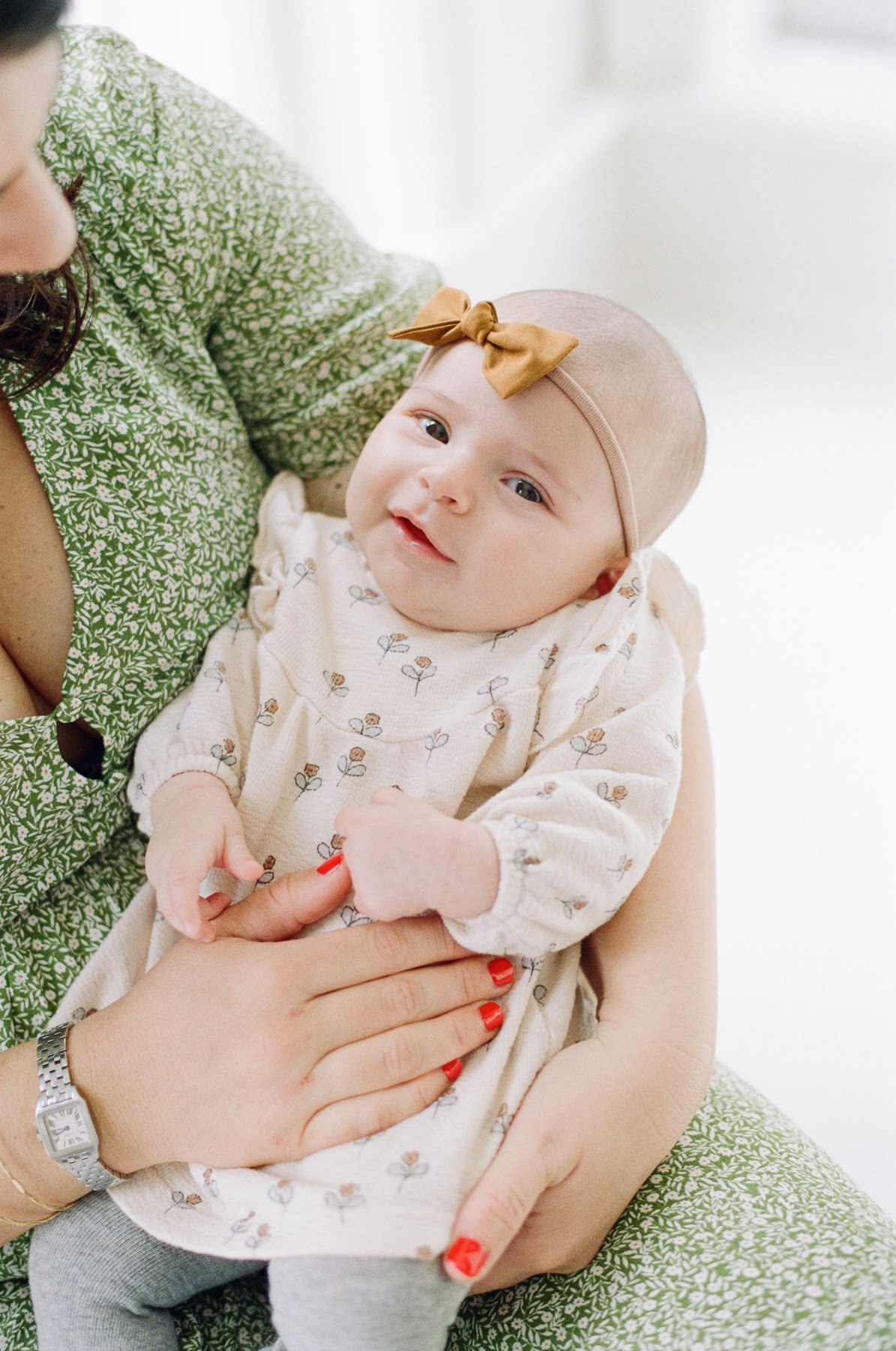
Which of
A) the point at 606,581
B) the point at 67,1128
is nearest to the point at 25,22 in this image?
the point at 606,581

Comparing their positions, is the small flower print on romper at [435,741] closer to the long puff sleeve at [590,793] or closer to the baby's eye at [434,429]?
the long puff sleeve at [590,793]

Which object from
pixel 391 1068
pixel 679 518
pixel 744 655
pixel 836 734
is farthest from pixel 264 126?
pixel 391 1068

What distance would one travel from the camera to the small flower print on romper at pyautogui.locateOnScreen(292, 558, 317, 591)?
135 cm

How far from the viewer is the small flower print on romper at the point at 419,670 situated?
50.3 inches

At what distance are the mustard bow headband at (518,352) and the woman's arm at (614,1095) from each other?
0.37 m

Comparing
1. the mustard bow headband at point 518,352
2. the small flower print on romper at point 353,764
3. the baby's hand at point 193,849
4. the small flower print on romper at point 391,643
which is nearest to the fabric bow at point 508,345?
the mustard bow headband at point 518,352

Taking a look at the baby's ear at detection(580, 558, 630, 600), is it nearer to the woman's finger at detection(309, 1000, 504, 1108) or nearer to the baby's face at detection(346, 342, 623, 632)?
the baby's face at detection(346, 342, 623, 632)

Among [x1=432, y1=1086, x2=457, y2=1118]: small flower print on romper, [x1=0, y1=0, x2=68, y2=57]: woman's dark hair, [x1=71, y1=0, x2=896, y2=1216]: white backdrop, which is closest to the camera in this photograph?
[x1=0, y1=0, x2=68, y2=57]: woman's dark hair

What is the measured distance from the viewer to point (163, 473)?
1.28 meters

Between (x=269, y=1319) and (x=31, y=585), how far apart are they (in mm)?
727

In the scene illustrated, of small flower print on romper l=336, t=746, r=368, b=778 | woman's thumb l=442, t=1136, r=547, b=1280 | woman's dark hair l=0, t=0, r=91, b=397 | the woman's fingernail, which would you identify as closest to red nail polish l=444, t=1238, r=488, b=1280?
woman's thumb l=442, t=1136, r=547, b=1280

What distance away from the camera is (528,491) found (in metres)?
1.26

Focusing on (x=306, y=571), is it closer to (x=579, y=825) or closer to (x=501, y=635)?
(x=501, y=635)

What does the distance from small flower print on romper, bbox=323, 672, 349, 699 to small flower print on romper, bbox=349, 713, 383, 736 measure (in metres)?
0.03
